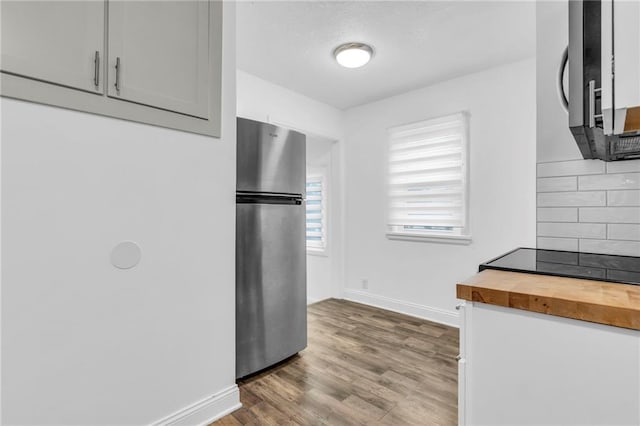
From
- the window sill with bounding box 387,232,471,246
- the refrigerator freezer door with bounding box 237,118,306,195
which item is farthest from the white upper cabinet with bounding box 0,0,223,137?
the window sill with bounding box 387,232,471,246

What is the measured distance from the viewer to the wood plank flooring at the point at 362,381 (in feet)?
5.45

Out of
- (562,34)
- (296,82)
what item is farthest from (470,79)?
(296,82)

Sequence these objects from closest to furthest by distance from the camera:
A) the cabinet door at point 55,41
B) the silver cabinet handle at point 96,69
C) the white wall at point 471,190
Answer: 1. the cabinet door at point 55,41
2. the silver cabinet handle at point 96,69
3. the white wall at point 471,190

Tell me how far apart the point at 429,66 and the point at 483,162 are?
100 centimetres

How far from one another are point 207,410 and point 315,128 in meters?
2.87

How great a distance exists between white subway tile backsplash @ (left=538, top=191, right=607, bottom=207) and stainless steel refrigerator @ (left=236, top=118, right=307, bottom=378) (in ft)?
5.08

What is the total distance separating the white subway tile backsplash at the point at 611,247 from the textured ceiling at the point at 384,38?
150 cm

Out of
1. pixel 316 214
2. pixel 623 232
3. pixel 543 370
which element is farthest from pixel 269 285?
pixel 316 214

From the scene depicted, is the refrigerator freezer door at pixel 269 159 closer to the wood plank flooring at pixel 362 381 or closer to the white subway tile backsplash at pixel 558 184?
the wood plank flooring at pixel 362 381

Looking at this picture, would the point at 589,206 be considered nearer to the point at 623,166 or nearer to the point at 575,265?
the point at 623,166

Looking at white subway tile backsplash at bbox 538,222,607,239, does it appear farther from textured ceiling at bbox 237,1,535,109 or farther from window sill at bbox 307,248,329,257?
window sill at bbox 307,248,329,257

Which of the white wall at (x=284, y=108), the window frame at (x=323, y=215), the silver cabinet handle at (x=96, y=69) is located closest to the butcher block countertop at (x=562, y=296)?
the silver cabinet handle at (x=96, y=69)

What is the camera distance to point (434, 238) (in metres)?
3.12

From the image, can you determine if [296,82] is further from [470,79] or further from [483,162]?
[483,162]
